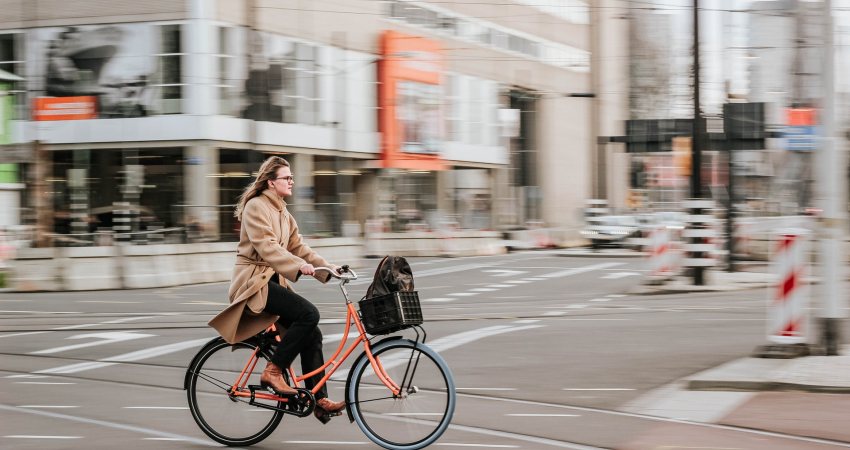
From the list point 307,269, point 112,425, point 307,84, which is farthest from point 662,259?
point 307,84

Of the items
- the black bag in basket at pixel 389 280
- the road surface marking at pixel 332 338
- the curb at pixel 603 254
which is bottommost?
the curb at pixel 603 254

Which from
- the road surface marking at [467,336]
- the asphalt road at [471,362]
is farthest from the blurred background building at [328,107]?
the road surface marking at [467,336]

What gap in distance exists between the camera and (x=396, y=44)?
52.8 meters

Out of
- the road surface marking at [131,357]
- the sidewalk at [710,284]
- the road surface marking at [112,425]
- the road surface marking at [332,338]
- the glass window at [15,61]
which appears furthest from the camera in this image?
the glass window at [15,61]

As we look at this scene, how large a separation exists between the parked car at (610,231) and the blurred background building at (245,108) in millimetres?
5691

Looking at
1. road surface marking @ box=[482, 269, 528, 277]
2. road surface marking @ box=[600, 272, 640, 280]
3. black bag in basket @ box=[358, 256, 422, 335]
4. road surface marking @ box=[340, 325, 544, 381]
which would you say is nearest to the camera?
black bag in basket @ box=[358, 256, 422, 335]

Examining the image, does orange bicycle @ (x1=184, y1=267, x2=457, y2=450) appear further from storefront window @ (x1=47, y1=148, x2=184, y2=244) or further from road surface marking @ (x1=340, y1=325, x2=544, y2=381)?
storefront window @ (x1=47, y1=148, x2=184, y2=244)

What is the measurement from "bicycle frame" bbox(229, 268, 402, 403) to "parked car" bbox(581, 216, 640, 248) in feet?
128

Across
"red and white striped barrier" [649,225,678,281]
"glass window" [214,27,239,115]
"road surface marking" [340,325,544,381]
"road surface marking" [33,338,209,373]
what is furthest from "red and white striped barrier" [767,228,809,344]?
"glass window" [214,27,239,115]

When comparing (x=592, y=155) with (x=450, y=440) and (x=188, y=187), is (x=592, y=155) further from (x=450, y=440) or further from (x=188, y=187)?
(x=450, y=440)

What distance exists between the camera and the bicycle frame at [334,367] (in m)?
6.89

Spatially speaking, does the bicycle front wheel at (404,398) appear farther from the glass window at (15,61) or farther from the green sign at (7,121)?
the glass window at (15,61)

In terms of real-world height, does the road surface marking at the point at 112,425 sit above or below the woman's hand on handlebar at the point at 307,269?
below

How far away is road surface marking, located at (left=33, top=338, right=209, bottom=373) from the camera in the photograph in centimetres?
1152
